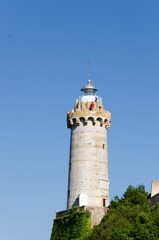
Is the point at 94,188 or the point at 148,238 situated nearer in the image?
the point at 148,238

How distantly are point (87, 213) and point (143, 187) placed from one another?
6217 mm

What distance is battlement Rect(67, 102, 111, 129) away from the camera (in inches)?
2087

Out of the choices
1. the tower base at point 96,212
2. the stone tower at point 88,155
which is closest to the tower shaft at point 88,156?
the stone tower at point 88,155

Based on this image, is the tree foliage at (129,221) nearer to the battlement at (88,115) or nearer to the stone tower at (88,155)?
the stone tower at (88,155)

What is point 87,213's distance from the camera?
4634cm

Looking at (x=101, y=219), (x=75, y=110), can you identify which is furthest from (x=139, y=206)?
(x=75, y=110)

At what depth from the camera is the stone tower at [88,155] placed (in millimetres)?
50594

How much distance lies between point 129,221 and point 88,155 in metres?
11.9

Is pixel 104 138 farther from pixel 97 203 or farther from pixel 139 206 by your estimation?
pixel 139 206

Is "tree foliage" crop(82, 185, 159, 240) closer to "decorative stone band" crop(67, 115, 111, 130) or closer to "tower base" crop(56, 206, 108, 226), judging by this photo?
"tower base" crop(56, 206, 108, 226)

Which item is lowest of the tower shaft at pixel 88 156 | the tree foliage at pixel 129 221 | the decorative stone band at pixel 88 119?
the tree foliage at pixel 129 221

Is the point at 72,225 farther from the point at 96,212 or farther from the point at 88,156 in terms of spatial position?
the point at 88,156

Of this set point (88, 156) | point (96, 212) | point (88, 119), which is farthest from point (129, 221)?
point (88, 119)

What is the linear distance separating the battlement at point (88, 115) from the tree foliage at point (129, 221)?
31.5 ft
